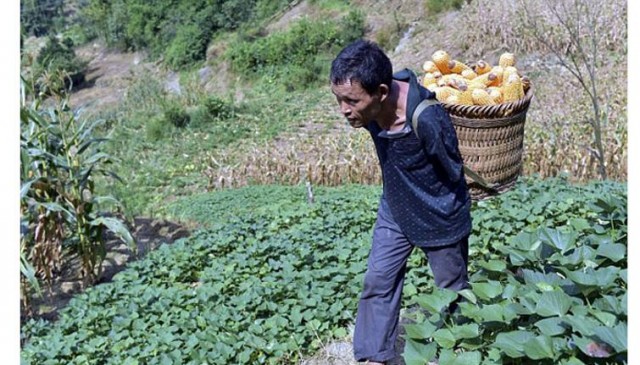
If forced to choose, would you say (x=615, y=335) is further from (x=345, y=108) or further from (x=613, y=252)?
(x=345, y=108)

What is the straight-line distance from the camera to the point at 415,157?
284cm

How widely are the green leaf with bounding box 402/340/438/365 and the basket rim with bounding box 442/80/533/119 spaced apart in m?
1.48

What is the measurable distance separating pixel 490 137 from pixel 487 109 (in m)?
0.18

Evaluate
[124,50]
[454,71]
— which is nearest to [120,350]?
[454,71]


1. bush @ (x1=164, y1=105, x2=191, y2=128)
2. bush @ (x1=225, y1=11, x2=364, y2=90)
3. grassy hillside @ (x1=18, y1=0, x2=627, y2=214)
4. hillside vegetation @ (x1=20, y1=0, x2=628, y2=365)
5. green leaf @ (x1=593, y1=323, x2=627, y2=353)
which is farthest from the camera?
bush @ (x1=225, y1=11, x2=364, y2=90)

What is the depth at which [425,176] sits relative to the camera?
114 inches

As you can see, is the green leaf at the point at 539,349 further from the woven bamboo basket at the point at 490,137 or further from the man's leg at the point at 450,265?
the woven bamboo basket at the point at 490,137

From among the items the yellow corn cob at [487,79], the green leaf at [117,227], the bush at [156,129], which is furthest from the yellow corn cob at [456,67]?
the bush at [156,129]

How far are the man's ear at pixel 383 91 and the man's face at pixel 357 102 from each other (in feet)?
0.04

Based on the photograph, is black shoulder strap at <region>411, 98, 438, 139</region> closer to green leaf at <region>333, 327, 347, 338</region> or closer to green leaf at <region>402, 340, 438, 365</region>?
green leaf at <region>402, 340, 438, 365</region>

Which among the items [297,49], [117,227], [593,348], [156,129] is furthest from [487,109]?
[297,49]

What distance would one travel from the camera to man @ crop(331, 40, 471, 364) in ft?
8.84

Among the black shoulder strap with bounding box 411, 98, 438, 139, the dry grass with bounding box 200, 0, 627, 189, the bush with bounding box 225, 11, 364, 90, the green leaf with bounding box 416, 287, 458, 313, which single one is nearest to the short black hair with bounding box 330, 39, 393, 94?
the black shoulder strap with bounding box 411, 98, 438, 139

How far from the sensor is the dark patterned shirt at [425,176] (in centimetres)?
278
